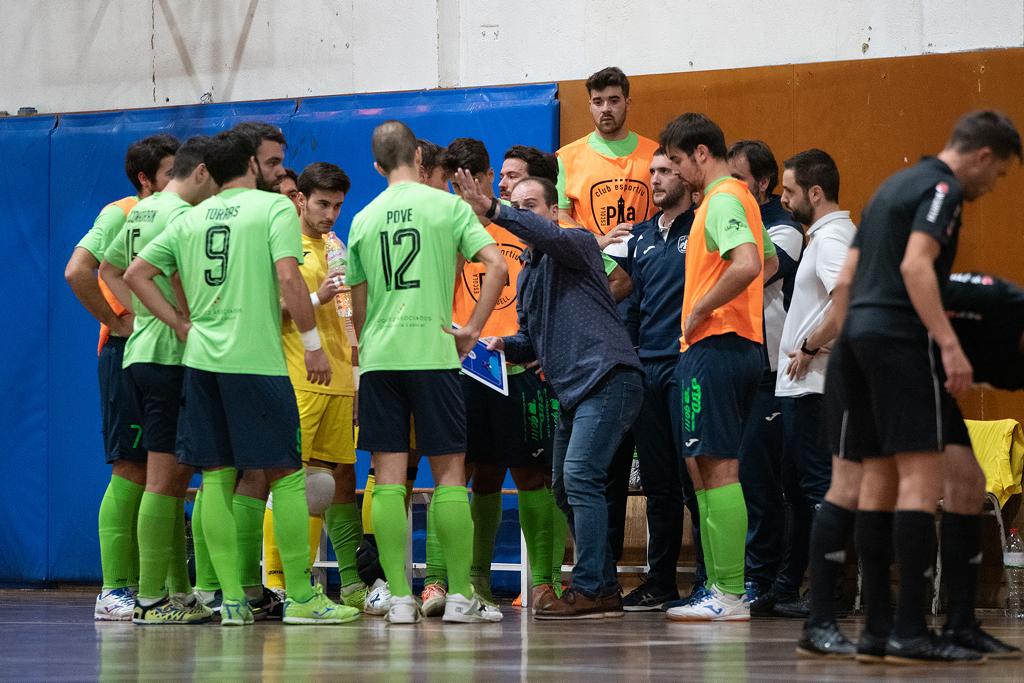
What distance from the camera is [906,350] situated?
4004 millimetres

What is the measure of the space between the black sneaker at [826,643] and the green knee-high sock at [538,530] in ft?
8.38

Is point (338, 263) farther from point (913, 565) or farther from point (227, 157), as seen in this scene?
point (913, 565)

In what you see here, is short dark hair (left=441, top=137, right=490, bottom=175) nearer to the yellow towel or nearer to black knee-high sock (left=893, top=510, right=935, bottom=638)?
the yellow towel

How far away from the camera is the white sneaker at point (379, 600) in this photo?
6.30m

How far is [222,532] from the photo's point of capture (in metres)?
5.62

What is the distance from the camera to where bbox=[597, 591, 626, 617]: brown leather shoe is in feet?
19.9

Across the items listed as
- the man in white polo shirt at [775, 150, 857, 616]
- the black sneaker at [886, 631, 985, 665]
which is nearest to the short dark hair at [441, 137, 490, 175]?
the man in white polo shirt at [775, 150, 857, 616]

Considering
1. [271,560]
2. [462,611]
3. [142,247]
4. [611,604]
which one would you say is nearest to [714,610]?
[611,604]

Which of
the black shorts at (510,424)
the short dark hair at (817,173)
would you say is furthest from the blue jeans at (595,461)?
the short dark hair at (817,173)

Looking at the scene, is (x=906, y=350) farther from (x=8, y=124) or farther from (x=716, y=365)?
(x=8, y=124)

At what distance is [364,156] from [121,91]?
7.15ft

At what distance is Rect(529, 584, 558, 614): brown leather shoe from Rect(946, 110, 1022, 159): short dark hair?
2.79 meters

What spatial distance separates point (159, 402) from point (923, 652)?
342cm

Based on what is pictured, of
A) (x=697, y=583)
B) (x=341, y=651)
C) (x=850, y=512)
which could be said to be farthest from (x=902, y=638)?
(x=697, y=583)
